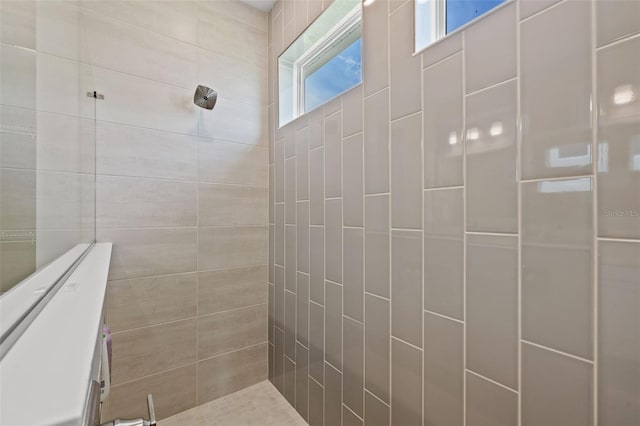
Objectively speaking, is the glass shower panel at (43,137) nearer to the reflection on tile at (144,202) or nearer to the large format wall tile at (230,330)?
the reflection on tile at (144,202)

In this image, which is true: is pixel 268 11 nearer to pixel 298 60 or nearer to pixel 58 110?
pixel 298 60

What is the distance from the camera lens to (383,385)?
3.82 ft

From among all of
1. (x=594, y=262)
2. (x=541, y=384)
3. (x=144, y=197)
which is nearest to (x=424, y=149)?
(x=594, y=262)

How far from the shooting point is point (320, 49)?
178 centimetres

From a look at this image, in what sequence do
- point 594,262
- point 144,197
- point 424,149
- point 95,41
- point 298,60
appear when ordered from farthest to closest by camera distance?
1. point 298,60
2. point 144,197
3. point 95,41
4. point 424,149
5. point 594,262

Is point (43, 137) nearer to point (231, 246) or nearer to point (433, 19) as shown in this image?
point (231, 246)

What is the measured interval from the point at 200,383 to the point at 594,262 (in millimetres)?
2052

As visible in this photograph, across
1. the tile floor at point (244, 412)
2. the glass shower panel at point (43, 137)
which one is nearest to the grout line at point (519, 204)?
the glass shower panel at point (43, 137)

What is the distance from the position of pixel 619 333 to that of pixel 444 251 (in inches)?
16.8

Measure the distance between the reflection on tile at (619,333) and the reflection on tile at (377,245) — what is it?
2.06 ft

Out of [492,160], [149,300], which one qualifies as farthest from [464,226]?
[149,300]

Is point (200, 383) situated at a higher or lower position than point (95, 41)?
lower

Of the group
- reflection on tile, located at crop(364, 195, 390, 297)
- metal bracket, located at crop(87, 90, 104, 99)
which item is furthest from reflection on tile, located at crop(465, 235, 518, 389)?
metal bracket, located at crop(87, 90, 104, 99)

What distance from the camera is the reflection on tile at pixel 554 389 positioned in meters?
0.67
